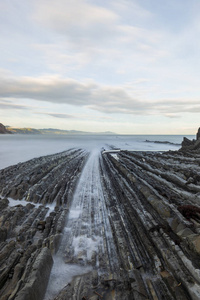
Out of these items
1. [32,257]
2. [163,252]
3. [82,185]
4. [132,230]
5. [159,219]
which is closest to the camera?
[32,257]

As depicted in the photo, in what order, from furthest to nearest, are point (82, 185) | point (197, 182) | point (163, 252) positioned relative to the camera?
point (82, 185), point (197, 182), point (163, 252)

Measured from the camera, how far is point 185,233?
5719 millimetres

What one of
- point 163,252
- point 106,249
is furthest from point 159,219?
point 106,249

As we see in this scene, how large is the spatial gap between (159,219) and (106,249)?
2922mm

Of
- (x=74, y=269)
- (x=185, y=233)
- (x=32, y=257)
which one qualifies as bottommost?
(x=74, y=269)

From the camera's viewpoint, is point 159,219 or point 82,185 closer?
point 159,219

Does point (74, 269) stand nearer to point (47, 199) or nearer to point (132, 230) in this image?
point (132, 230)

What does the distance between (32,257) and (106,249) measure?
2392 millimetres

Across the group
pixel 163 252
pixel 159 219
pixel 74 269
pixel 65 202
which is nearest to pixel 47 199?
pixel 65 202

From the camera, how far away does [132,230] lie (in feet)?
21.1

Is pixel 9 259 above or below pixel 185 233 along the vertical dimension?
below

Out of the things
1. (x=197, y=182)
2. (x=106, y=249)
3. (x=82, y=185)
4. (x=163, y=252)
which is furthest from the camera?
(x=82, y=185)

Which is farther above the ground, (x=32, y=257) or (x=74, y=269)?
(x=32, y=257)

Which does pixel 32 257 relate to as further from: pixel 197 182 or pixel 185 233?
pixel 197 182
